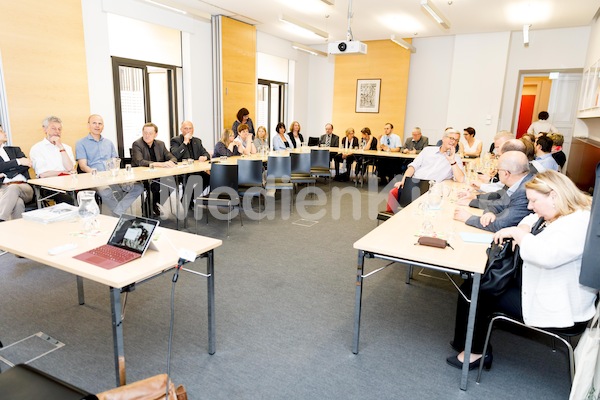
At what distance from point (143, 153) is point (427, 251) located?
4.38 metres

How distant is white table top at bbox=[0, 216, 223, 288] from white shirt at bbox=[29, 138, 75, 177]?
88.9 inches

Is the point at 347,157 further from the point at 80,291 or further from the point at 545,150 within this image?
the point at 80,291

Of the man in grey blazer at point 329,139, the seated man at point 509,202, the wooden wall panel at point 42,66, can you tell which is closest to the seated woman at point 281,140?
the man in grey blazer at point 329,139

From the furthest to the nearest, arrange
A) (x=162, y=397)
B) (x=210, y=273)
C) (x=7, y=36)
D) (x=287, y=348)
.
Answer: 1. (x=7, y=36)
2. (x=287, y=348)
3. (x=210, y=273)
4. (x=162, y=397)

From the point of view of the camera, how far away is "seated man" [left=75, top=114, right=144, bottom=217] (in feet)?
A: 16.1

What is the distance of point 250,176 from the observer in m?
5.41

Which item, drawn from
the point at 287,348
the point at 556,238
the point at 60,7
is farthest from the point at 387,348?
the point at 60,7

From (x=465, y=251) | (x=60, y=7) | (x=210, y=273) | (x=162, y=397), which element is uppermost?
(x=60, y=7)

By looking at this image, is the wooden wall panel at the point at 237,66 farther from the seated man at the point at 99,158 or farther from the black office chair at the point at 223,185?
the black office chair at the point at 223,185

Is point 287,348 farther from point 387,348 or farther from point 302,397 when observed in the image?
point 387,348

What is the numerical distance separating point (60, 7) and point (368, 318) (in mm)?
6100

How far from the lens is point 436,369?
94.0 inches

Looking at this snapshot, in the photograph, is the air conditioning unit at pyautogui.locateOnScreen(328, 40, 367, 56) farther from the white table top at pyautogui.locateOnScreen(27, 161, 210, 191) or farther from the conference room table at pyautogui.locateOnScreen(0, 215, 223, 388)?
the conference room table at pyautogui.locateOnScreen(0, 215, 223, 388)

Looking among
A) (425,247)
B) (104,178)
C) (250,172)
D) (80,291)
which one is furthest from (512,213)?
(104,178)
